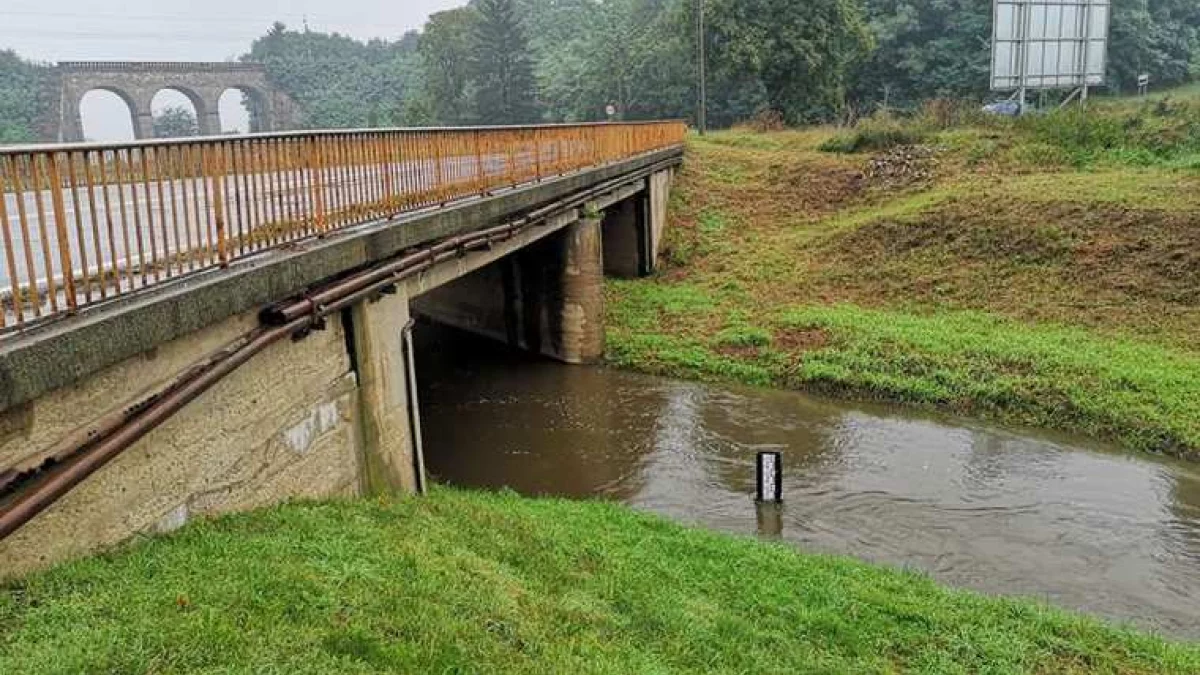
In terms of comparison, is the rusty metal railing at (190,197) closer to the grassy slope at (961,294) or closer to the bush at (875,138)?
the grassy slope at (961,294)

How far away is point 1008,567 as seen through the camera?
9.12 metres

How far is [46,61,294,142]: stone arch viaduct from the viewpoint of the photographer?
60875 mm

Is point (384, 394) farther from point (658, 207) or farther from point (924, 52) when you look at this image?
point (924, 52)

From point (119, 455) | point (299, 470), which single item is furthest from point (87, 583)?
point (299, 470)

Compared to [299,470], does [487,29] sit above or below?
above

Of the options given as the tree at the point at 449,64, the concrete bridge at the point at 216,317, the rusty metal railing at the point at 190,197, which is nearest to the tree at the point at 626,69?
the tree at the point at 449,64

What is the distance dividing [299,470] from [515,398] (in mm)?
8051

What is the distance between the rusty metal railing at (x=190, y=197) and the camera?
4719 millimetres

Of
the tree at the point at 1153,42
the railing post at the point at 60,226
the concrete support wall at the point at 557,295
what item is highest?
the tree at the point at 1153,42

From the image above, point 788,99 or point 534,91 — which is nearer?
point 788,99

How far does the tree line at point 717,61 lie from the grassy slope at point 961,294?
50.0 ft

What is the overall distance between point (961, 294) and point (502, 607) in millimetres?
14903

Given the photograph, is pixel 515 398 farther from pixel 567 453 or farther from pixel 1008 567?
pixel 1008 567

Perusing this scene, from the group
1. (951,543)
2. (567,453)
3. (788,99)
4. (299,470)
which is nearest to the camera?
(299,470)
